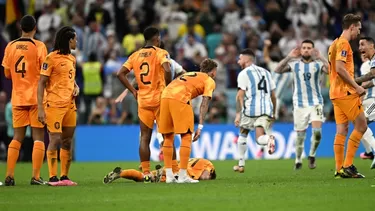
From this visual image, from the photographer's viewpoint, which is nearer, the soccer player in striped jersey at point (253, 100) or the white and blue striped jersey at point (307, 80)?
the soccer player in striped jersey at point (253, 100)

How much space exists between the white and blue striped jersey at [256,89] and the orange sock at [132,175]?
3992mm

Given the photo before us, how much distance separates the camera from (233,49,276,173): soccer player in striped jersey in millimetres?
19500

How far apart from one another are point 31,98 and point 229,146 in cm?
1184

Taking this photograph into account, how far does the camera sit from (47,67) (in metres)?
15.3

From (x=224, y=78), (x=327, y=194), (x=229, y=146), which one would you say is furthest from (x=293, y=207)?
(x=224, y=78)

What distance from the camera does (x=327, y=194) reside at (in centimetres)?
1316

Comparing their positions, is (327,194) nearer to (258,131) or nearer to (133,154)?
(258,131)

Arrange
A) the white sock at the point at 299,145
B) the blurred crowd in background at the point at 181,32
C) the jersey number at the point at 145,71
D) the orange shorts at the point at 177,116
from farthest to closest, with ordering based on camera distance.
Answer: the blurred crowd in background at the point at 181,32 → the white sock at the point at 299,145 → the jersey number at the point at 145,71 → the orange shorts at the point at 177,116

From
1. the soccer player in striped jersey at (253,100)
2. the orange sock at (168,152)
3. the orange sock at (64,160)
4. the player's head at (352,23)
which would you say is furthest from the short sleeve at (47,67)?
the soccer player in striped jersey at (253,100)

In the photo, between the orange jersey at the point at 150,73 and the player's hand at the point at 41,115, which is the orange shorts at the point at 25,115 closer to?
the player's hand at the point at 41,115

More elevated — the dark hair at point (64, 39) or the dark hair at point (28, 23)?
the dark hair at point (28, 23)

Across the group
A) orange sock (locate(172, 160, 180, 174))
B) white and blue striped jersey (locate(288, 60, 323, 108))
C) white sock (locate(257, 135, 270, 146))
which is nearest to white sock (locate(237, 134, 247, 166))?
white sock (locate(257, 135, 270, 146))

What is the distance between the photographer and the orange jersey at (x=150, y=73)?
16406 mm

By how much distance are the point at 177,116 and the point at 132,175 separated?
1.40 metres
